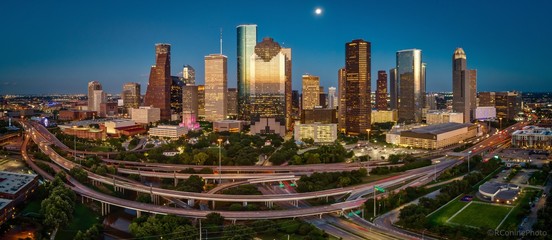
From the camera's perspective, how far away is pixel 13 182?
2405 cm

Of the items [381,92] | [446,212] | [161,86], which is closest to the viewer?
[446,212]

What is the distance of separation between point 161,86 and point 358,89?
123 ft

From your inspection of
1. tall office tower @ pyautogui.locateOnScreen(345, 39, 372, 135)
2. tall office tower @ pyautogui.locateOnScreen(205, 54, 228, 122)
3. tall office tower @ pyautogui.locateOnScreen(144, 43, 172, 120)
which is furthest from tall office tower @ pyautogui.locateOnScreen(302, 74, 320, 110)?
tall office tower @ pyautogui.locateOnScreen(144, 43, 172, 120)

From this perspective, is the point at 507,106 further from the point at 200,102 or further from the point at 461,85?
the point at 200,102

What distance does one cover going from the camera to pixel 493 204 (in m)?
22.2

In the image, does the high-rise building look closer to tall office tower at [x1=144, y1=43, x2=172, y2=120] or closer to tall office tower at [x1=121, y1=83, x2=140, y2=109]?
tall office tower at [x1=121, y1=83, x2=140, y2=109]

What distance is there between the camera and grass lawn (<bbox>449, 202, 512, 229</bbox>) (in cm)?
1941

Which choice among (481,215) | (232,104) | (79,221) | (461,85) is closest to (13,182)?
(79,221)

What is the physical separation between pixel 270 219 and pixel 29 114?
72459mm

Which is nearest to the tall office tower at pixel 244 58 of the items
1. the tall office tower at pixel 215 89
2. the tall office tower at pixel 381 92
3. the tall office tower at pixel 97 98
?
the tall office tower at pixel 215 89

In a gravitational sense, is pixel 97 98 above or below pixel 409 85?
below

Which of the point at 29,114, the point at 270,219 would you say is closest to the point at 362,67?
the point at 270,219

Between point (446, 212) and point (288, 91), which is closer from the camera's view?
point (446, 212)

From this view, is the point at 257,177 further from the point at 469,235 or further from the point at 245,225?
the point at 469,235
